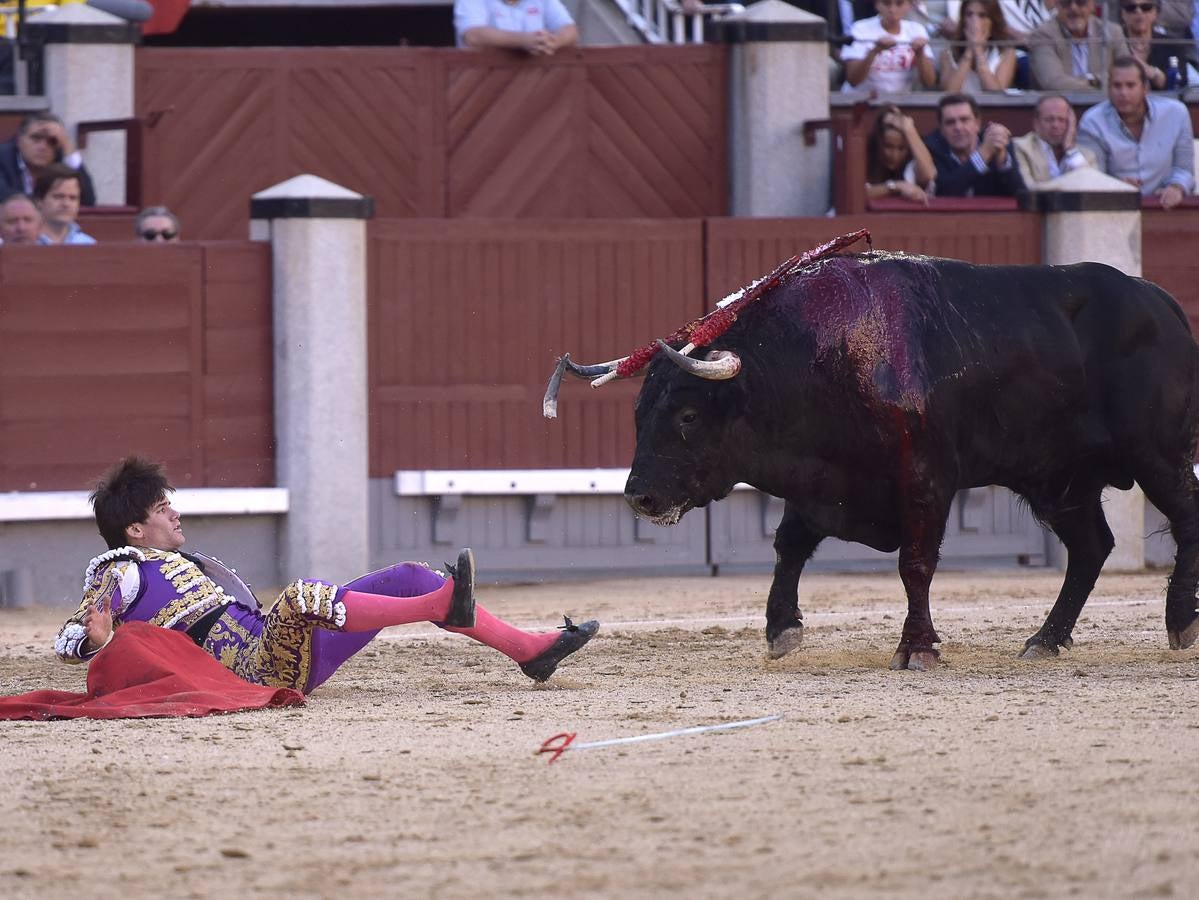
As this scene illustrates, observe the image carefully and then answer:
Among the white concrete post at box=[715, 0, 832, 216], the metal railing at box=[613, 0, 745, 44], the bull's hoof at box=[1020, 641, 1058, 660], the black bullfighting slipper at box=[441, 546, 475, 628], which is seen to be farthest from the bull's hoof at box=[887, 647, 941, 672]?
the metal railing at box=[613, 0, 745, 44]

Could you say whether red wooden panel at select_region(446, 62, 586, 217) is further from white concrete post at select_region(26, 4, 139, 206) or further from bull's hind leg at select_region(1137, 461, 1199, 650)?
bull's hind leg at select_region(1137, 461, 1199, 650)

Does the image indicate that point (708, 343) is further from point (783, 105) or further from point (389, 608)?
point (783, 105)

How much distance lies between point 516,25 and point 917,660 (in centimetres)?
695

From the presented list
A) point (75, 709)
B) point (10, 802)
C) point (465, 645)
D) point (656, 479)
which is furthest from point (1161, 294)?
point (10, 802)

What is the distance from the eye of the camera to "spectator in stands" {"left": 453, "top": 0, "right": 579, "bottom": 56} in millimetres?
12883

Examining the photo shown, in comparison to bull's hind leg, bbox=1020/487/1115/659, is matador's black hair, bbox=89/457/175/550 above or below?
above

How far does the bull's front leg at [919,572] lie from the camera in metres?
7.16

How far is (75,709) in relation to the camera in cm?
634

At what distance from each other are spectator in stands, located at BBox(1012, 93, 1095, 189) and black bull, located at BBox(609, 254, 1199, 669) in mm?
5047

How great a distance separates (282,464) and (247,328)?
0.73 metres

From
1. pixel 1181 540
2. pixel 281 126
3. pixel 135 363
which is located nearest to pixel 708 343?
pixel 1181 540

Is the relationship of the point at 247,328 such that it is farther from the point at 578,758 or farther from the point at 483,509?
the point at 578,758

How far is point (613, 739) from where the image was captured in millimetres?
5684

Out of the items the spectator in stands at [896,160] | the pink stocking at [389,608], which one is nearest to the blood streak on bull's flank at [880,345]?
the pink stocking at [389,608]
